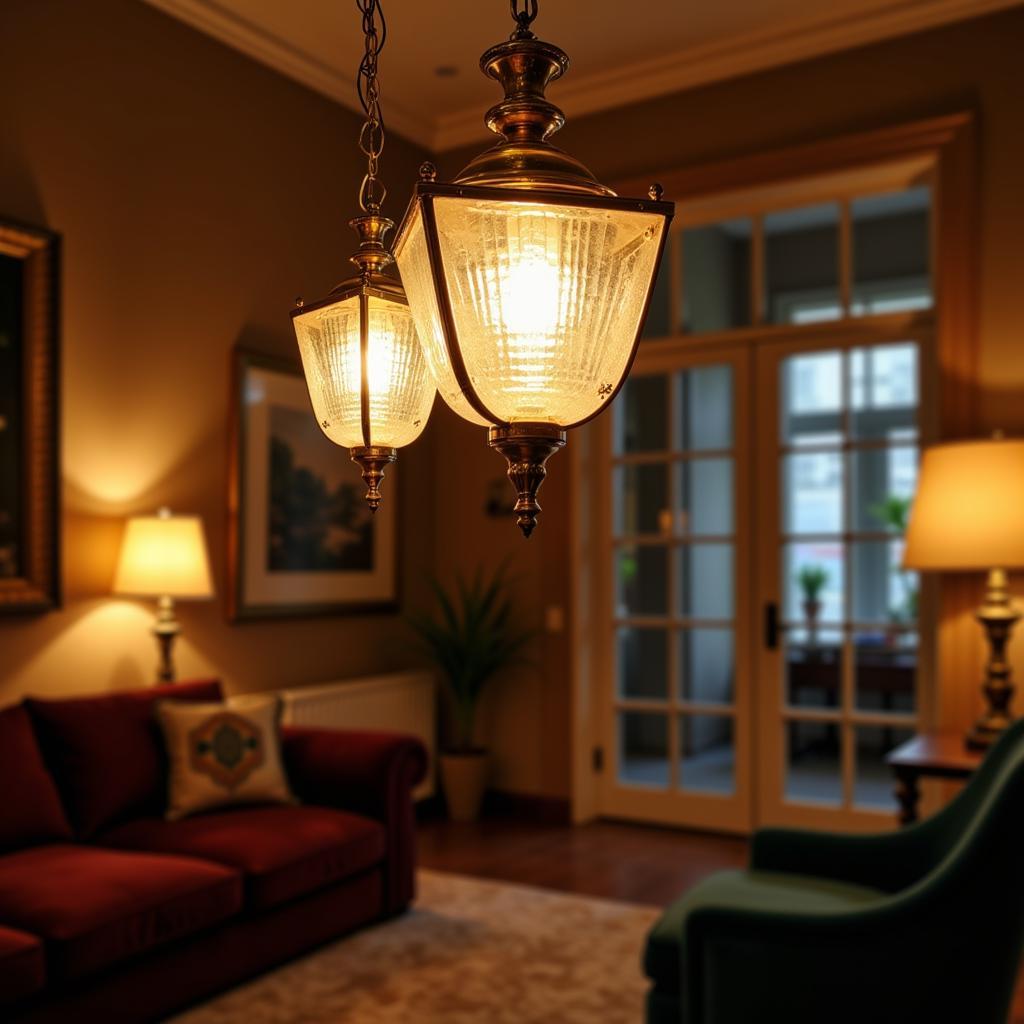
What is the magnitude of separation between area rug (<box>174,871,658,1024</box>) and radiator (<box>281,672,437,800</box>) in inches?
34.4

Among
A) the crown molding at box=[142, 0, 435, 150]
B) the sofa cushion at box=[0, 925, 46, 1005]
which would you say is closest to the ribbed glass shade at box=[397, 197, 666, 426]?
the sofa cushion at box=[0, 925, 46, 1005]

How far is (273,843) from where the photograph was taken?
126 inches

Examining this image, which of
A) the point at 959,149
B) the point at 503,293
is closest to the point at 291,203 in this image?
the point at 959,149

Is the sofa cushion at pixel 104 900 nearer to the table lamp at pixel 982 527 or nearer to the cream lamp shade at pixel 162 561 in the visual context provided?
the cream lamp shade at pixel 162 561

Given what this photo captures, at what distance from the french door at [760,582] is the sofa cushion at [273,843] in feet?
6.25

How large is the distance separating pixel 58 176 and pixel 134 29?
27.2 inches

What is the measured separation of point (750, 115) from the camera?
4703 mm

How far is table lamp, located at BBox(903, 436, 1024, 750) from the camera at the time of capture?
349 cm

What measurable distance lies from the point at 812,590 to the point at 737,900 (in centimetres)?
259

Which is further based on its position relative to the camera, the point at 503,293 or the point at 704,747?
the point at 704,747

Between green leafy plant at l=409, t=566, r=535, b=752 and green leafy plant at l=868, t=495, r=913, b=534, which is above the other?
green leafy plant at l=868, t=495, r=913, b=534

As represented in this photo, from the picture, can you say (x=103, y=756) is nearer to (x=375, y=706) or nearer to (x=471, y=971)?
(x=471, y=971)

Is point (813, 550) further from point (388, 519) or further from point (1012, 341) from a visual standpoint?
point (388, 519)

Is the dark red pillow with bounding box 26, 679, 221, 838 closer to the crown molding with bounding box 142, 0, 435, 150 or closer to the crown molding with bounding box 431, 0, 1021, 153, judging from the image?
the crown molding with bounding box 142, 0, 435, 150
